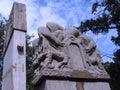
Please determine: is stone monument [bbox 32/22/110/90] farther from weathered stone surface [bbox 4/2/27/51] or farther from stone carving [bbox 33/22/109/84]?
weathered stone surface [bbox 4/2/27/51]

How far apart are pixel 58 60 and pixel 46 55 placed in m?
0.26

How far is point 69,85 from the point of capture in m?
3.96

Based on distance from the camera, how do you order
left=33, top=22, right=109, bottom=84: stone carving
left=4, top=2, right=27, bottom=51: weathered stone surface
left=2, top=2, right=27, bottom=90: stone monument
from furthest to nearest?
left=33, top=22, right=109, bottom=84: stone carving < left=4, top=2, right=27, bottom=51: weathered stone surface < left=2, top=2, right=27, bottom=90: stone monument

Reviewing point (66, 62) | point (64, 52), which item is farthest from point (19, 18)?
point (66, 62)

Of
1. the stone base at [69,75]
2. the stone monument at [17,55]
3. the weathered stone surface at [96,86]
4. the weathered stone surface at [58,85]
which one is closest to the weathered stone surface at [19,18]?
the stone monument at [17,55]

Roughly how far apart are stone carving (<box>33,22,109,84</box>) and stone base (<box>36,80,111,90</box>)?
6.2 inches

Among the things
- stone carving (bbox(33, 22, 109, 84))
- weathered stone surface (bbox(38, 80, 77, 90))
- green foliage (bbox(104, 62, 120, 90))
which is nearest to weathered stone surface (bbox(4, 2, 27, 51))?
stone carving (bbox(33, 22, 109, 84))

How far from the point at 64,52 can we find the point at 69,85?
27.5 inches

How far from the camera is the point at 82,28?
8812 millimetres

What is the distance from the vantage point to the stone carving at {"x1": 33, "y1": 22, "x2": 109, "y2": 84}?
4113mm

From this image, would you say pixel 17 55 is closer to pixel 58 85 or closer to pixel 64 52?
pixel 58 85

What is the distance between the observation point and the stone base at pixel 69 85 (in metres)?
3.82

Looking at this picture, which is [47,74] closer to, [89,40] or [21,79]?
[21,79]

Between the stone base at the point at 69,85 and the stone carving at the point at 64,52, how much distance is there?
0.52 feet
